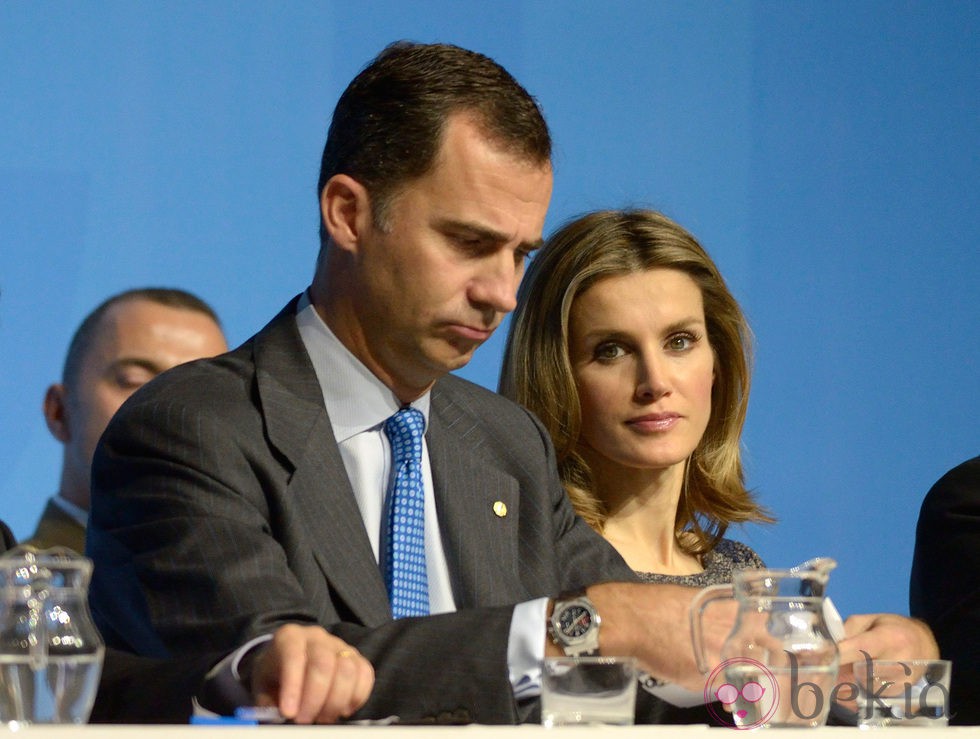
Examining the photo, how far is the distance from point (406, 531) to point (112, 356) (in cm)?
220

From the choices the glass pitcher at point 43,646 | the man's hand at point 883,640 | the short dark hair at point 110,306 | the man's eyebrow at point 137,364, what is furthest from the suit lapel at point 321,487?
the man's eyebrow at point 137,364

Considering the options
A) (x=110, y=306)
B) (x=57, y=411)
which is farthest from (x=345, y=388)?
(x=110, y=306)

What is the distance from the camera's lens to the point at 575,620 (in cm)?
187

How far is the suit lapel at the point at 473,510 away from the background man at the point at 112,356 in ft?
5.73

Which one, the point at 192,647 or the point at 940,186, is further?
the point at 940,186

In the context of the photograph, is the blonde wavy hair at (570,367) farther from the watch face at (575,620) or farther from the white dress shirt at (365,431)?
the watch face at (575,620)

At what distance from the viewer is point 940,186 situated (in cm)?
438

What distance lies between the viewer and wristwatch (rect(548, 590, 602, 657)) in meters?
1.85

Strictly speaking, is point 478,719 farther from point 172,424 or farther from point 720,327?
point 720,327

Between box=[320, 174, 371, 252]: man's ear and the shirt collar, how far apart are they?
0.15 meters

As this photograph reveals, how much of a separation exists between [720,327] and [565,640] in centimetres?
164

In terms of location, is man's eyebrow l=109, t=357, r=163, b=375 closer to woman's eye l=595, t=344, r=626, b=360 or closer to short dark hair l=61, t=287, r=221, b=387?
short dark hair l=61, t=287, r=221, b=387

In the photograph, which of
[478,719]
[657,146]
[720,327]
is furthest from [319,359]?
[657,146]

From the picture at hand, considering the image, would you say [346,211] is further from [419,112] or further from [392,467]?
[392,467]
